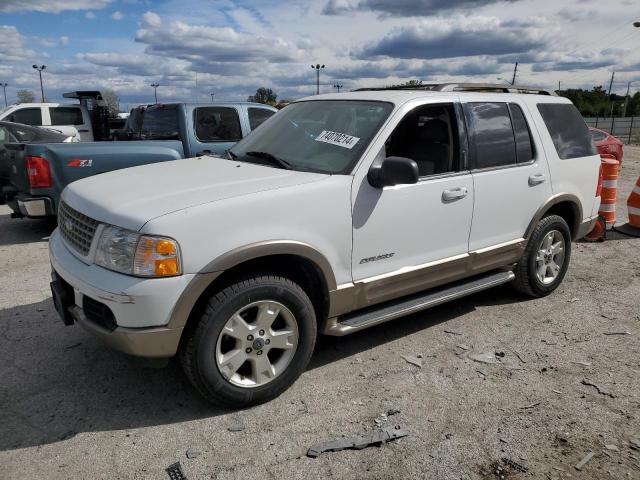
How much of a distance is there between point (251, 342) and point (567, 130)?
370cm

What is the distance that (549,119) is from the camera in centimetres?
486

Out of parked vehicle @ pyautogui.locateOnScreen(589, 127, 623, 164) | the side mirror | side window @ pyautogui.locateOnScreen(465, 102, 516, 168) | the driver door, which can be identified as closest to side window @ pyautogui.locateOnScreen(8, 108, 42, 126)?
the driver door

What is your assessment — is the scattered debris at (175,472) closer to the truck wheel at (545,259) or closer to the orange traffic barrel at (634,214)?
the truck wheel at (545,259)

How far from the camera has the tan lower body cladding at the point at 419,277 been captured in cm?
349

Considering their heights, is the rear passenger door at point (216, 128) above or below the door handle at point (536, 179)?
above

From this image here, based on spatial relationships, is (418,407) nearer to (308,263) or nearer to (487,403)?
(487,403)

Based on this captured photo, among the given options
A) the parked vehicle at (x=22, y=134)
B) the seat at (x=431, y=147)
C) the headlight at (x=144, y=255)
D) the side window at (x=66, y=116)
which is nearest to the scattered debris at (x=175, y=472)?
the headlight at (x=144, y=255)

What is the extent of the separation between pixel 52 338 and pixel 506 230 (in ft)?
12.3

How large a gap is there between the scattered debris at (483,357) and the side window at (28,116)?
497 inches

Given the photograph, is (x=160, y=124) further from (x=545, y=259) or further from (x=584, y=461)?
(x=584, y=461)

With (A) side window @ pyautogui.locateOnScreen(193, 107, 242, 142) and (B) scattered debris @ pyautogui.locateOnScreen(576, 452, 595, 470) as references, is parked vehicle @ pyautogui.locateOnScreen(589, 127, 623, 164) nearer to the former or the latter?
(A) side window @ pyautogui.locateOnScreen(193, 107, 242, 142)

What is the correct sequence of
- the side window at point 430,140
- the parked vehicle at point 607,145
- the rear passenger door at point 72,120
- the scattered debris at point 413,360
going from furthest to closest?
the rear passenger door at point 72,120 → the parked vehicle at point 607,145 → the side window at point 430,140 → the scattered debris at point 413,360

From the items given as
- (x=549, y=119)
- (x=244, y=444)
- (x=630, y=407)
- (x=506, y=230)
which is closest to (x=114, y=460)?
(x=244, y=444)

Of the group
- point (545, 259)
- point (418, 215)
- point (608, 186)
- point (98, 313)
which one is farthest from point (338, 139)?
point (608, 186)
